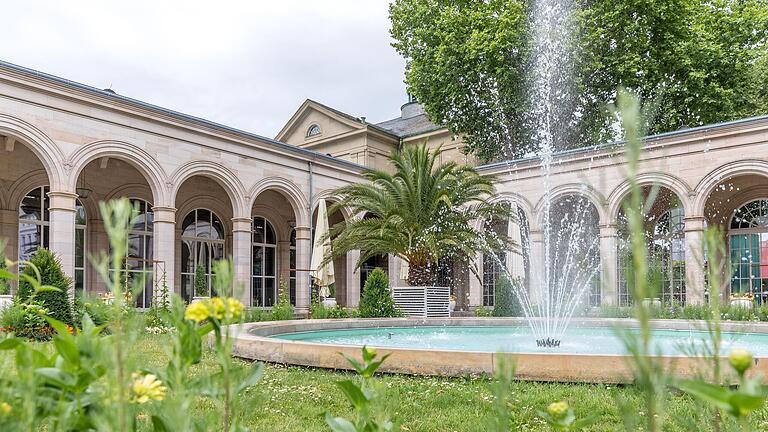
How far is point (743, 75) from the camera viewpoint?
2392cm

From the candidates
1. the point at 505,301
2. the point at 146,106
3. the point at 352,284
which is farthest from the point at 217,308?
the point at 352,284

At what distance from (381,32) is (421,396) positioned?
27.3 metres

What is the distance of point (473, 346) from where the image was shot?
883 cm

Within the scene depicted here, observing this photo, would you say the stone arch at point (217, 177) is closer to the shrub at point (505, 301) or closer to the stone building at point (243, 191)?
the stone building at point (243, 191)

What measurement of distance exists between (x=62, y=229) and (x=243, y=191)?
540 cm

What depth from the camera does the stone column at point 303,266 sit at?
1931cm

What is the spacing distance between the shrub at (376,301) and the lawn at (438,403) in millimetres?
8573

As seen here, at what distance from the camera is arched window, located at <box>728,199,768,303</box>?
1892cm

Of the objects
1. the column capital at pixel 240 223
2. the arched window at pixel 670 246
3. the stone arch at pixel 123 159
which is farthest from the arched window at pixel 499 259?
the stone arch at pixel 123 159

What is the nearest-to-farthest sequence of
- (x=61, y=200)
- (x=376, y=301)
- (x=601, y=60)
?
(x=61, y=200) < (x=376, y=301) < (x=601, y=60)

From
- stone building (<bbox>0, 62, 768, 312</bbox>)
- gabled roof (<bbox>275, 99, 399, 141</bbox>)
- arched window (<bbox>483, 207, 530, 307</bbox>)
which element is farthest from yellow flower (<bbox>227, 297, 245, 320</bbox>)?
gabled roof (<bbox>275, 99, 399, 141</bbox>)

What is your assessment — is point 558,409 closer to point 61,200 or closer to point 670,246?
point 61,200

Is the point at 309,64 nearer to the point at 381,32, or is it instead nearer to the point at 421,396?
the point at 381,32

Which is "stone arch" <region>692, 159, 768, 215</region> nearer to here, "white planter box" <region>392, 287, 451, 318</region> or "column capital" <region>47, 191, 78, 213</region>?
"white planter box" <region>392, 287, 451, 318</region>
